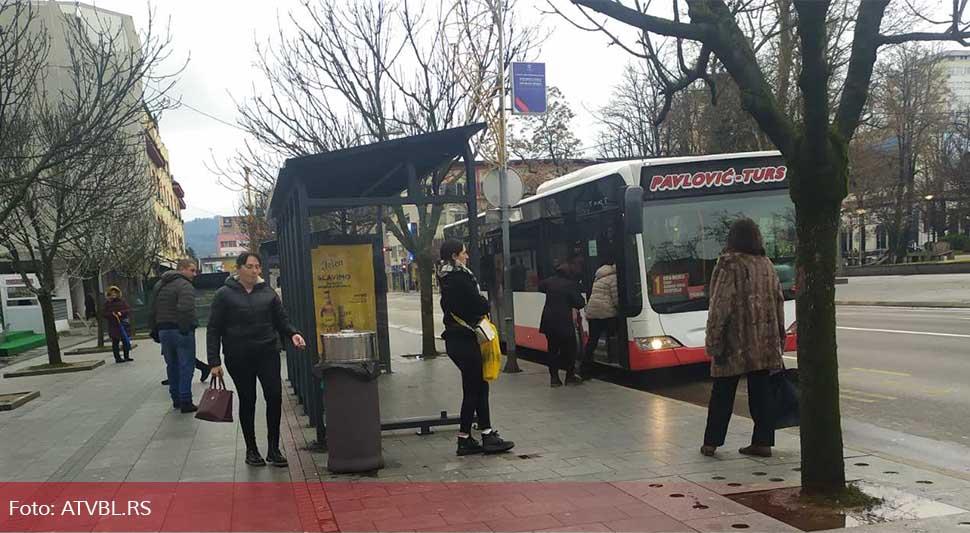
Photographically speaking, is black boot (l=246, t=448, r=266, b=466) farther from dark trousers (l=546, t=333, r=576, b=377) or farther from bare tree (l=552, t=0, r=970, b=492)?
dark trousers (l=546, t=333, r=576, b=377)

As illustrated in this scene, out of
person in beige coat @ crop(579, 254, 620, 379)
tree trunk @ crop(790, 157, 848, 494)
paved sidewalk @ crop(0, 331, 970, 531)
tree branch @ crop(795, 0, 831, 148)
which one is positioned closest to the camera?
tree branch @ crop(795, 0, 831, 148)

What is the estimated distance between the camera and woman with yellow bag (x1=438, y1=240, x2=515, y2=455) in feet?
19.4

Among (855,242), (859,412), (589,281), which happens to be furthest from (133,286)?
(855,242)

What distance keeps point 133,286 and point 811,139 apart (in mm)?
48226

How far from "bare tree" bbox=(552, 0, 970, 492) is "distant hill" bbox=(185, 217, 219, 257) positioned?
105m

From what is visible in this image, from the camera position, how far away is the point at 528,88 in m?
11.6

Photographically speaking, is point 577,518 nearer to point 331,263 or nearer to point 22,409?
point 331,263

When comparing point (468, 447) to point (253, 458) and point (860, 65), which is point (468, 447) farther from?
point (860, 65)

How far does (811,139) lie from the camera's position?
4207 millimetres

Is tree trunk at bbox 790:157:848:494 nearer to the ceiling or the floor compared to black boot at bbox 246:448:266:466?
nearer to the ceiling

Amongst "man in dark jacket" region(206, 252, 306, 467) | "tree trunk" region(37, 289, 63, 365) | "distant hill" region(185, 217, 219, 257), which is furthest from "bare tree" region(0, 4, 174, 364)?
"distant hill" region(185, 217, 219, 257)

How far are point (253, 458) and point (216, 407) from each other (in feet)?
1.82

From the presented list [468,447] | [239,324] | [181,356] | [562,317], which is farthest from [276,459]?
[562,317]

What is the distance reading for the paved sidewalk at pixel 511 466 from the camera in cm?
441
